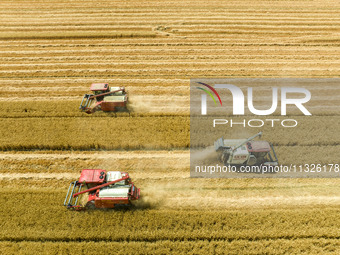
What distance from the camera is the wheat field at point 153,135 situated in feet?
33.1

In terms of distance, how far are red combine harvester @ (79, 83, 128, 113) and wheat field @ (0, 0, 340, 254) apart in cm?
66

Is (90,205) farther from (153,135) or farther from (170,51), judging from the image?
(170,51)

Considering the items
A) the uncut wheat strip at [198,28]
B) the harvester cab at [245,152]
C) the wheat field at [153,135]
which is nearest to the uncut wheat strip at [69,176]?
the wheat field at [153,135]

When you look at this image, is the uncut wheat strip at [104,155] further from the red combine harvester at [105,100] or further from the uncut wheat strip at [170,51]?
the uncut wheat strip at [170,51]

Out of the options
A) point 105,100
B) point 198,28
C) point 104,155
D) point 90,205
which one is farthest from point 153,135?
point 198,28

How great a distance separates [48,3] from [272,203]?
36076 millimetres

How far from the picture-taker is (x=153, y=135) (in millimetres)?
14477

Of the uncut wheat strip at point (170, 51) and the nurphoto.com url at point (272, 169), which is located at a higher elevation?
the uncut wheat strip at point (170, 51)

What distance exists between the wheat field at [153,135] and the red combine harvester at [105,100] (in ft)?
2.16

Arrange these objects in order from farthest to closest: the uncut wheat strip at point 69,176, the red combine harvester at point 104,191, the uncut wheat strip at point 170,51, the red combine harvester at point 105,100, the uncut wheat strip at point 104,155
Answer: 1. the uncut wheat strip at point 170,51
2. the red combine harvester at point 105,100
3. the uncut wheat strip at point 104,155
4. the uncut wheat strip at point 69,176
5. the red combine harvester at point 104,191

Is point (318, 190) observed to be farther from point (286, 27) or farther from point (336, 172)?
point (286, 27)

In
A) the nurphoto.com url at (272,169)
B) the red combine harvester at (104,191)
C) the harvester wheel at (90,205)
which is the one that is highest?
the nurphoto.com url at (272,169)

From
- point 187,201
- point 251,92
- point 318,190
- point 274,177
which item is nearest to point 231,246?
point 187,201

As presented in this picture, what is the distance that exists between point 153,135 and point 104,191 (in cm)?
497
